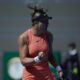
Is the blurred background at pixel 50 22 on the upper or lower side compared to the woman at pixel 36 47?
lower

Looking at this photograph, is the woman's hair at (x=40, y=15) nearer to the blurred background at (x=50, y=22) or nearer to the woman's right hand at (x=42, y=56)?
the woman's right hand at (x=42, y=56)

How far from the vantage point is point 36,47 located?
6.58 m

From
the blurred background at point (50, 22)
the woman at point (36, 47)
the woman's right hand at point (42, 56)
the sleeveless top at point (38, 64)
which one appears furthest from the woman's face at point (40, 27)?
the blurred background at point (50, 22)

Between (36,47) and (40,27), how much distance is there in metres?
0.25

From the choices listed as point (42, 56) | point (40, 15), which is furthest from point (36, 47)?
point (40, 15)

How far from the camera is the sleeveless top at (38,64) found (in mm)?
6582

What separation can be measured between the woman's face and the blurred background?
8798mm

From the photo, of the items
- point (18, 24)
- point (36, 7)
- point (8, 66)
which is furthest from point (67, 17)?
point (36, 7)

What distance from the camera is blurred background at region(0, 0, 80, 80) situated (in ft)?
50.8

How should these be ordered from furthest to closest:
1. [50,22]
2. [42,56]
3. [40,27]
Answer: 1. [50,22]
2. [40,27]
3. [42,56]

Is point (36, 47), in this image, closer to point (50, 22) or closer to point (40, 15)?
point (40, 15)

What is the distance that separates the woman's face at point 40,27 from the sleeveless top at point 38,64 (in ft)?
0.34

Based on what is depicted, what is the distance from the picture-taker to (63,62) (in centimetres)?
1477

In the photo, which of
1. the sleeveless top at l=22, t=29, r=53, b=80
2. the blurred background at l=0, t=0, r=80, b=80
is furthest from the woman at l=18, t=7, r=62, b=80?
the blurred background at l=0, t=0, r=80, b=80
